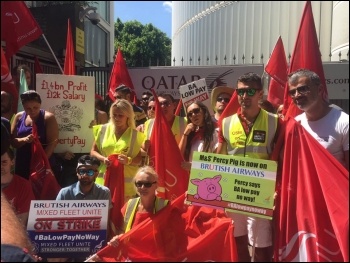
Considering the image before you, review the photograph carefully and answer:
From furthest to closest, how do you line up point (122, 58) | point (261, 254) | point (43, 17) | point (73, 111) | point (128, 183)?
point (43, 17)
point (122, 58)
point (73, 111)
point (128, 183)
point (261, 254)

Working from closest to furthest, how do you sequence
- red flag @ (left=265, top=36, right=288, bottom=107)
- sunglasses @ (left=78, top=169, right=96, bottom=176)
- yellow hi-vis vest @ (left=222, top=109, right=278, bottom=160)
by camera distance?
yellow hi-vis vest @ (left=222, top=109, right=278, bottom=160), sunglasses @ (left=78, top=169, right=96, bottom=176), red flag @ (left=265, top=36, right=288, bottom=107)

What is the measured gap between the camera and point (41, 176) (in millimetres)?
4312

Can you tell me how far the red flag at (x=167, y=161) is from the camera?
14.4 ft

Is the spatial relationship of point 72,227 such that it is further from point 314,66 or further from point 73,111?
point 314,66

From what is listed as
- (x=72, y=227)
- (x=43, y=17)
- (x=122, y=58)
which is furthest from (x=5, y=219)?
(x=43, y=17)

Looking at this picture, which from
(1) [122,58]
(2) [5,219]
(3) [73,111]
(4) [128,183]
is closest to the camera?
(2) [5,219]

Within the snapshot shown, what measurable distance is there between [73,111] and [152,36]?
1.20 metres

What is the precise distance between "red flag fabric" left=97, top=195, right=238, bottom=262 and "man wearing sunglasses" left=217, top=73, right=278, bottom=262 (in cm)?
25

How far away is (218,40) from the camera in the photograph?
3.39 meters

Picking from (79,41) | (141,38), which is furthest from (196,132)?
(79,41)

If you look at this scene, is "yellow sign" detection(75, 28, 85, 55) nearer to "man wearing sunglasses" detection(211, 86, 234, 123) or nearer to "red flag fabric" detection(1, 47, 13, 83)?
"man wearing sunglasses" detection(211, 86, 234, 123)

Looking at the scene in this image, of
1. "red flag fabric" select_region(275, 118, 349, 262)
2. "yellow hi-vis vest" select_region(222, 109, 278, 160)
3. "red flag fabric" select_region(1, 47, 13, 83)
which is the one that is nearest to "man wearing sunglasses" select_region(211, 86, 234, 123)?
"yellow hi-vis vest" select_region(222, 109, 278, 160)

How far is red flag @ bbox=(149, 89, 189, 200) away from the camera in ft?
14.4

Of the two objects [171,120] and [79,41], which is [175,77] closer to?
[79,41]
